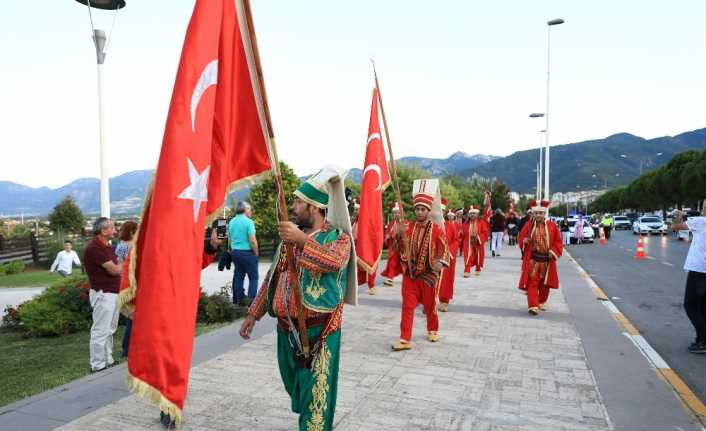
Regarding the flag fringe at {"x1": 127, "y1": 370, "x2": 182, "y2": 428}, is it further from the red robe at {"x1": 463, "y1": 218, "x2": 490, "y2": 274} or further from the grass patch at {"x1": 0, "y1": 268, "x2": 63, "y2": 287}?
the grass patch at {"x1": 0, "y1": 268, "x2": 63, "y2": 287}

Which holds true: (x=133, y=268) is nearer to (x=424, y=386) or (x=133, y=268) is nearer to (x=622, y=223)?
(x=424, y=386)

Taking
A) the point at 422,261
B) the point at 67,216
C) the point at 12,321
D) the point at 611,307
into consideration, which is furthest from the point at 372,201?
the point at 67,216

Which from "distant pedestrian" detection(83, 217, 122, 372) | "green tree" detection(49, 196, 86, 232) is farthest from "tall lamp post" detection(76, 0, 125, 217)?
"green tree" detection(49, 196, 86, 232)

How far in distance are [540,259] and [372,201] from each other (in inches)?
146

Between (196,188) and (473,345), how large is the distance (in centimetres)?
482

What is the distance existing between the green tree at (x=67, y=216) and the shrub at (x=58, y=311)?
44.7 metres

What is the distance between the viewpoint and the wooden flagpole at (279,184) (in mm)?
2721

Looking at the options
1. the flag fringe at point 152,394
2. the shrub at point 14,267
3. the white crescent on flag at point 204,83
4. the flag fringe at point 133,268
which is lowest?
the shrub at point 14,267

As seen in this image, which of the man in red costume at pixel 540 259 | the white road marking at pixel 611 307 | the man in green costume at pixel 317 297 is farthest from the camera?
the white road marking at pixel 611 307

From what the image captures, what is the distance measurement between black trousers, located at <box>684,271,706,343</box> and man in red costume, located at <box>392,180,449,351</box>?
10.0 ft

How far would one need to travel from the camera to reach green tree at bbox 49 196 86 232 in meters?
48.4

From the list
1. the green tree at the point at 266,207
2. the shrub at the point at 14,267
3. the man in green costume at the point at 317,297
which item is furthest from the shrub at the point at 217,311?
the green tree at the point at 266,207

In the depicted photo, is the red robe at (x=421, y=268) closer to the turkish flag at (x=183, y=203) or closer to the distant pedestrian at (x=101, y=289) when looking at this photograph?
Answer: the distant pedestrian at (x=101, y=289)

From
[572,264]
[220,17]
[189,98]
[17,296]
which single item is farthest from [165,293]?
[572,264]
